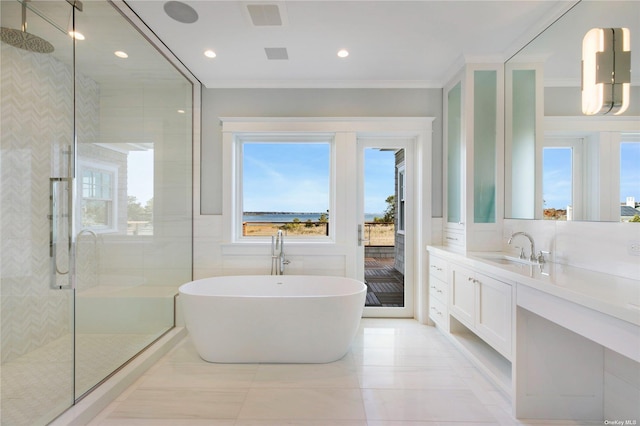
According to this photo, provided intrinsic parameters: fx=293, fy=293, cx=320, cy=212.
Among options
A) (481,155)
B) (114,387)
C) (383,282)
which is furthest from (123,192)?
(481,155)

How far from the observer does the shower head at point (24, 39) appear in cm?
179

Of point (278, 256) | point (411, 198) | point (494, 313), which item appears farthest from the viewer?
point (411, 198)

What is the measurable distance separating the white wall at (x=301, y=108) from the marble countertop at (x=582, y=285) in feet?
4.33

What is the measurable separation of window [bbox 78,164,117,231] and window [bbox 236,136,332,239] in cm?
128

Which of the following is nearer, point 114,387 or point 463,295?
point 114,387

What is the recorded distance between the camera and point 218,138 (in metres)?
3.15

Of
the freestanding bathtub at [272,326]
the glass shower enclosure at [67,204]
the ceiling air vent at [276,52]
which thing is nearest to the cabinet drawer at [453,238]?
the freestanding bathtub at [272,326]

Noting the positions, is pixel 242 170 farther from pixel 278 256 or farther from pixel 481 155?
pixel 481 155

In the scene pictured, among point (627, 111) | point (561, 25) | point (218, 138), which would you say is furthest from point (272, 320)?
point (561, 25)

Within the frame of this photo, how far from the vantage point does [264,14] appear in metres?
2.08

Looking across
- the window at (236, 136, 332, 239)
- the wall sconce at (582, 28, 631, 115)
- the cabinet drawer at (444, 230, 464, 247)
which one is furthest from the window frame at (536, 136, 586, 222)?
the window at (236, 136, 332, 239)

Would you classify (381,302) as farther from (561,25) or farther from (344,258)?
(561,25)

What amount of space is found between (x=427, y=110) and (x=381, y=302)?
2.15 m

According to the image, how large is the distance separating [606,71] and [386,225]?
2107mm
